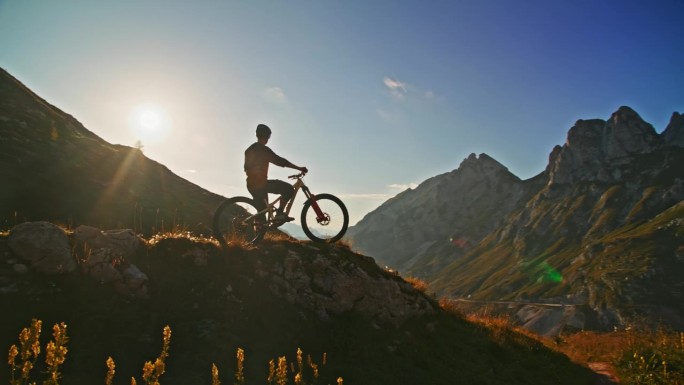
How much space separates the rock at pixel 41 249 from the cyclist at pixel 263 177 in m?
5.59

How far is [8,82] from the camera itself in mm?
36188

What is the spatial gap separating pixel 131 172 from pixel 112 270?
23.1 metres

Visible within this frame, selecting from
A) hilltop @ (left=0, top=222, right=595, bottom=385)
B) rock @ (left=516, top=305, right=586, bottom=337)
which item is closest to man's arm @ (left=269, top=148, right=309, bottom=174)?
hilltop @ (left=0, top=222, right=595, bottom=385)

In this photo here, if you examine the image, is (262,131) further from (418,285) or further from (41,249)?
(418,285)

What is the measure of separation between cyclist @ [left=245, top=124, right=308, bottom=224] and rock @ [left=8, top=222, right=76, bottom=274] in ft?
18.3

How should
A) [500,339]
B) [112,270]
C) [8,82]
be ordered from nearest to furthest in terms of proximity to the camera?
1. [112,270]
2. [500,339]
3. [8,82]

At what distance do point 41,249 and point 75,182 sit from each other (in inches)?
688

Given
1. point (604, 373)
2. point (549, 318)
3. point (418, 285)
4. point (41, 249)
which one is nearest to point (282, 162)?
point (41, 249)

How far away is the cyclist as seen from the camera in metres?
14.1

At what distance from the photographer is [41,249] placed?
32.1 feet

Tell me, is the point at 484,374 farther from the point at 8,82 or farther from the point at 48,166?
the point at 8,82

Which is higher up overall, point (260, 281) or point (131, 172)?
point (131, 172)

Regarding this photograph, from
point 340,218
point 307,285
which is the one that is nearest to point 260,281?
point 307,285

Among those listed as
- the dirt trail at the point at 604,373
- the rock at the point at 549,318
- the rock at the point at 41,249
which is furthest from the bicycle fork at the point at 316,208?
the rock at the point at 549,318
